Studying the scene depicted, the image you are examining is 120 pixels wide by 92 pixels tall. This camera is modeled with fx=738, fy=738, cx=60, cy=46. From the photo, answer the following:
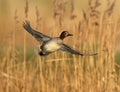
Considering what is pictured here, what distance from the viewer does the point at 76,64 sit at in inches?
247

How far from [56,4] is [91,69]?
0.63 m

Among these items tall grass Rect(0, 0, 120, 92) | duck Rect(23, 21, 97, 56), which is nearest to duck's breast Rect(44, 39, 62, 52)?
duck Rect(23, 21, 97, 56)

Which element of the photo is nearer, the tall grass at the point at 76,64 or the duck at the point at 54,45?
the duck at the point at 54,45

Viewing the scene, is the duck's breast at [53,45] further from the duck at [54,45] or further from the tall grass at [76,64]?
the tall grass at [76,64]

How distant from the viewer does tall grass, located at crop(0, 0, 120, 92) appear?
243 inches

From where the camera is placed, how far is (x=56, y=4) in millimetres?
6168

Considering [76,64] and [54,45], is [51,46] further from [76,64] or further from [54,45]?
[76,64]

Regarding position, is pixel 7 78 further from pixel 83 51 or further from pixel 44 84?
pixel 83 51

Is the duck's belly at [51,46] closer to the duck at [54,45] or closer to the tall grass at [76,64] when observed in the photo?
the duck at [54,45]

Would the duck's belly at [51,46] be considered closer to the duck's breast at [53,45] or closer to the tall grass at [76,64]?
the duck's breast at [53,45]

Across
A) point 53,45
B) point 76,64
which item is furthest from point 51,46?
point 76,64

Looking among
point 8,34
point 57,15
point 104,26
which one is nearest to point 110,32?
point 104,26

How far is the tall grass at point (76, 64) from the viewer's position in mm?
6180

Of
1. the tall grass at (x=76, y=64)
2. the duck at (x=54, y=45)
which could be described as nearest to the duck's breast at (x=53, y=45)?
the duck at (x=54, y=45)
